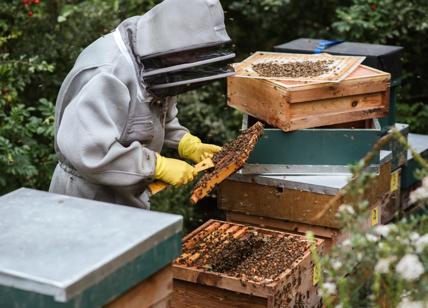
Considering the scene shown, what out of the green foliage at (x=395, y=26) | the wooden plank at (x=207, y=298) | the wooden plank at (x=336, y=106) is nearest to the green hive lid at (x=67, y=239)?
the wooden plank at (x=207, y=298)

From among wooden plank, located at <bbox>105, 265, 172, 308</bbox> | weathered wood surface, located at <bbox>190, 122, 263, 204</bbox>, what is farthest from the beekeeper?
wooden plank, located at <bbox>105, 265, 172, 308</bbox>

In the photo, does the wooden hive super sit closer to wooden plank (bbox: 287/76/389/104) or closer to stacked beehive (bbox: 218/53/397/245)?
stacked beehive (bbox: 218/53/397/245)

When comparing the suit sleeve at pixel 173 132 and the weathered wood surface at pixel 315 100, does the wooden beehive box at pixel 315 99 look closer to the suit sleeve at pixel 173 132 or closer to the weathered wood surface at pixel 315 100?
the weathered wood surface at pixel 315 100

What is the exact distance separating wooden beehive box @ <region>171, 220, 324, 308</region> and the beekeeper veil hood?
0.94 m

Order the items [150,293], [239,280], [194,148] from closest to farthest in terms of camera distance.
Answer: [150,293], [239,280], [194,148]

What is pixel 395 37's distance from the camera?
7.21 m

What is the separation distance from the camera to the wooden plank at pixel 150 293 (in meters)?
2.57

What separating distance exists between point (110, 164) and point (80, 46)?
118 inches

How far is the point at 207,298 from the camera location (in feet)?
12.5

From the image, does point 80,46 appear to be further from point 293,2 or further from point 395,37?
point 395,37

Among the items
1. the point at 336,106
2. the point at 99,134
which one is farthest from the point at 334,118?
the point at 99,134

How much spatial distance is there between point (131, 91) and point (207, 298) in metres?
1.15

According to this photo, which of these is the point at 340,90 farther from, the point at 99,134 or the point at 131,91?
the point at 99,134

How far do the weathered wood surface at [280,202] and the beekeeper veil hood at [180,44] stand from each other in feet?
3.30
